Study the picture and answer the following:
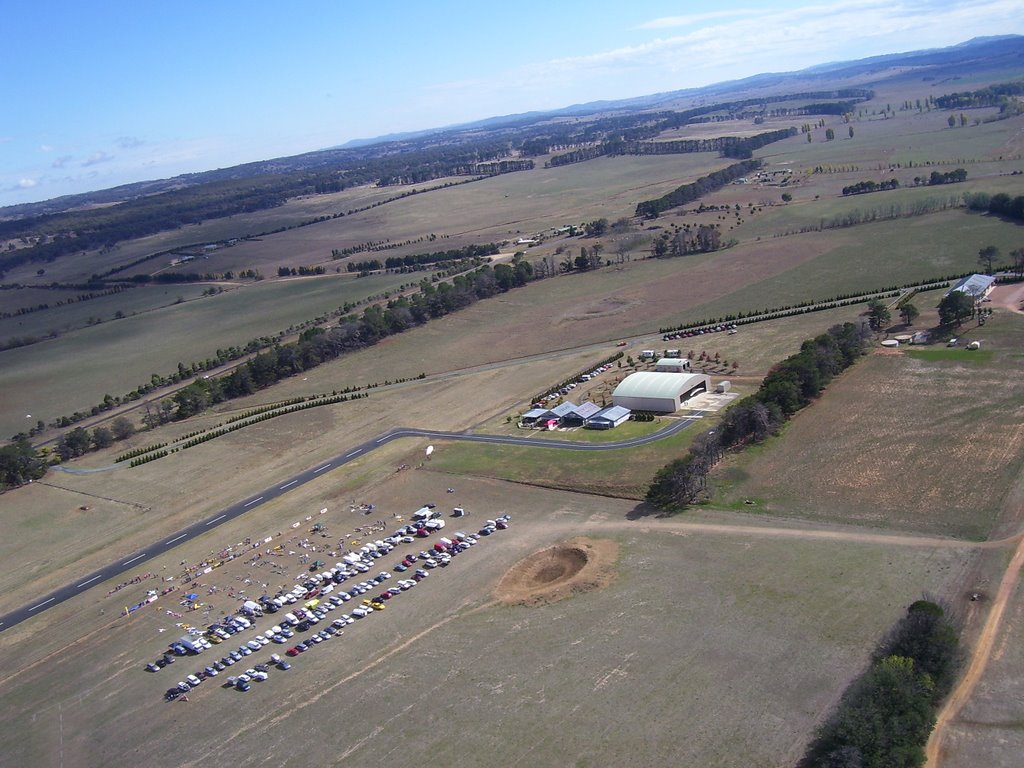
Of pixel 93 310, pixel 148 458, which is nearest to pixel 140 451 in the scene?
pixel 148 458

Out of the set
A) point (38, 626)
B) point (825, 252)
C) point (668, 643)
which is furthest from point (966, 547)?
point (825, 252)

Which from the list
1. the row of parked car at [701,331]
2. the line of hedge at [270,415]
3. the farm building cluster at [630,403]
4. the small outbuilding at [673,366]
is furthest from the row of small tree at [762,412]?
the line of hedge at [270,415]

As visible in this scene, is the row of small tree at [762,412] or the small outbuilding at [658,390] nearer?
the row of small tree at [762,412]

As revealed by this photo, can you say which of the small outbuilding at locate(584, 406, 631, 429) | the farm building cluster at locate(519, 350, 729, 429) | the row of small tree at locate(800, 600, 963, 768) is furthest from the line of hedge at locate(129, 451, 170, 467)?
the row of small tree at locate(800, 600, 963, 768)

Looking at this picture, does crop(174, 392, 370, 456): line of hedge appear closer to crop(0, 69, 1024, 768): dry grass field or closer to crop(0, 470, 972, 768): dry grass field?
crop(0, 69, 1024, 768): dry grass field

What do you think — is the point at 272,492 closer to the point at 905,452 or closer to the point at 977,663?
the point at 905,452

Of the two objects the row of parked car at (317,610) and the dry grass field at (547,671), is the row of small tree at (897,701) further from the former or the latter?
the row of parked car at (317,610)
